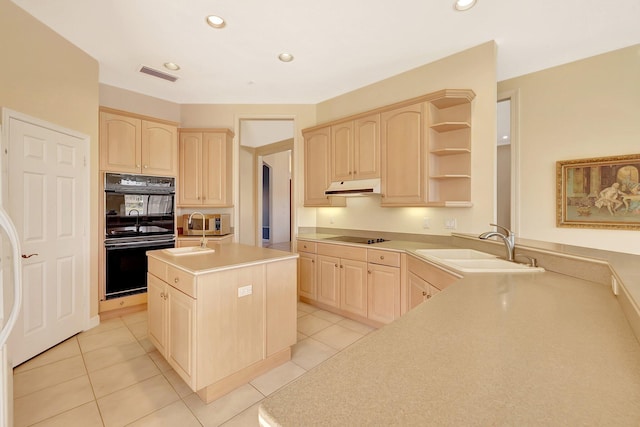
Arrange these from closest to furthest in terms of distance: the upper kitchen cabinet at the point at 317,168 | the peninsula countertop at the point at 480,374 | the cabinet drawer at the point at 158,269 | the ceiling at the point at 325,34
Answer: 1. the peninsula countertop at the point at 480,374
2. the cabinet drawer at the point at 158,269
3. the ceiling at the point at 325,34
4. the upper kitchen cabinet at the point at 317,168

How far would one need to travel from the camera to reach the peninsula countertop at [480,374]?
49cm

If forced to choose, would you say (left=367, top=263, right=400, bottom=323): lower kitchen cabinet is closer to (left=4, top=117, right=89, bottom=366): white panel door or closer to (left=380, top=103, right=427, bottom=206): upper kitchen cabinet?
(left=380, top=103, right=427, bottom=206): upper kitchen cabinet

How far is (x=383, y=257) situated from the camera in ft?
9.15

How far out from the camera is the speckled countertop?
1.60 ft

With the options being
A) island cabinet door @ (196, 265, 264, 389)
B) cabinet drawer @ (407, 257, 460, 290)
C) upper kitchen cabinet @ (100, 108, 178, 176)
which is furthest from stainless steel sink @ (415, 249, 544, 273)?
upper kitchen cabinet @ (100, 108, 178, 176)

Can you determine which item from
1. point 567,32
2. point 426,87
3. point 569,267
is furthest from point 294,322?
point 567,32

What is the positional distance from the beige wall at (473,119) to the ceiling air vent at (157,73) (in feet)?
7.13

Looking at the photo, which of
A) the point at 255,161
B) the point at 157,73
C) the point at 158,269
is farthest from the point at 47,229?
the point at 255,161

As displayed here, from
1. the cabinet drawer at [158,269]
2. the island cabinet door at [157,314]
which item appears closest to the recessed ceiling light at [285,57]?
the cabinet drawer at [158,269]

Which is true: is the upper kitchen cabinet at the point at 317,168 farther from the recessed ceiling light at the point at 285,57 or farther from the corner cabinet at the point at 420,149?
the recessed ceiling light at the point at 285,57

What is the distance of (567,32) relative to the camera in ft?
7.97

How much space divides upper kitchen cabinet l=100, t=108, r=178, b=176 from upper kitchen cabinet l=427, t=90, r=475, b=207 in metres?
3.25

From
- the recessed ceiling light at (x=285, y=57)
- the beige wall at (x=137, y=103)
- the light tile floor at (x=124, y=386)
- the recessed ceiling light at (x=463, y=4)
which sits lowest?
the light tile floor at (x=124, y=386)

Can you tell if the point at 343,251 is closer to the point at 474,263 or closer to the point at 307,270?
the point at 307,270
